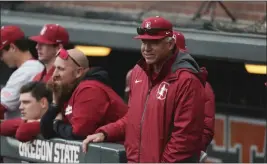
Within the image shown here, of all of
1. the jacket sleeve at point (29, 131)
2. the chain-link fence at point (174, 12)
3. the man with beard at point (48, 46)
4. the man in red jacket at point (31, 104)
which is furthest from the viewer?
the chain-link fence at point (174, 12)

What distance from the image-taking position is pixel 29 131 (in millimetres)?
7312

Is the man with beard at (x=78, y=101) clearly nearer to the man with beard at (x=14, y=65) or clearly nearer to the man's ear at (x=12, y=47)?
the man with beard at (x=14, y=65)

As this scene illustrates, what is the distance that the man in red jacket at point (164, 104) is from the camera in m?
5.89

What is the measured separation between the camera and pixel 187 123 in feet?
19.2

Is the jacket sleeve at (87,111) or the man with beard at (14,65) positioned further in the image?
the man with beard at (14,65)

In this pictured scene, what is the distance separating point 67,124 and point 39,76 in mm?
1167

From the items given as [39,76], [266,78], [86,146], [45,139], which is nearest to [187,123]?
[86,146]

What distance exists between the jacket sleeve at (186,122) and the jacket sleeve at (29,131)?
1654 mm

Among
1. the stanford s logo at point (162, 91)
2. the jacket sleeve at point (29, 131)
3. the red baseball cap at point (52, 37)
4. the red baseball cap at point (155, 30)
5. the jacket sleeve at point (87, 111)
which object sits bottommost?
the jacket sleeve at point (29, 131)

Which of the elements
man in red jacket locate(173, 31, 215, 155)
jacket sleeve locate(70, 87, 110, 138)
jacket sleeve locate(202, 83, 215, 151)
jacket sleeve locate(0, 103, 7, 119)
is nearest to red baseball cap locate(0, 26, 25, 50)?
jacket sleeve locate(0, 103, 7, 119)

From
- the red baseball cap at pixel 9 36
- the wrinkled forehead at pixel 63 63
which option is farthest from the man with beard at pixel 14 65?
the wrinkled forehead at pixel 63 63

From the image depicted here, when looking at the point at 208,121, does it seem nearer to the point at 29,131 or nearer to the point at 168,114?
the point at 168,114

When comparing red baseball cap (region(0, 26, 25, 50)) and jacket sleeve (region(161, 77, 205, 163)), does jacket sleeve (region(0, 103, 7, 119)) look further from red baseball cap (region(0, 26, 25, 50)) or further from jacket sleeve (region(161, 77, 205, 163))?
jacket sleeve (region(161, 77, 205, 163))

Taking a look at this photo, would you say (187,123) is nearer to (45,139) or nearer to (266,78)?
(45,139)
